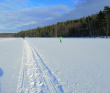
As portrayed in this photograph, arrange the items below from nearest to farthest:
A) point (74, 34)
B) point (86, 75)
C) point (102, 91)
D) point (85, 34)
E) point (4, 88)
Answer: point (102, 91) → point (4, 88) → point (86, 75) → point (85, 34) → point (74, 34)

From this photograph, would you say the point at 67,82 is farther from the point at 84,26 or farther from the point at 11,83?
the point at 84,26

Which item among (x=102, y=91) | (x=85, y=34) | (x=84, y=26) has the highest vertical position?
Answer: (x=84, y=26)

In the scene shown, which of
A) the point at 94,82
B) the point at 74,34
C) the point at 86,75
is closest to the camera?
the point at 94,82

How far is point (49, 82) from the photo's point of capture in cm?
325

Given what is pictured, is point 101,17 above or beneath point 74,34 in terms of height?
above

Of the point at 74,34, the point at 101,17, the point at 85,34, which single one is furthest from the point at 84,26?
the point at 101,17

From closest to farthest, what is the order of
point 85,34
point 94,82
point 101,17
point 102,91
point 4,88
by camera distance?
1. point 102,91
2. point 4,88
3. point 94,82
4. point 101,17
5. point 85,34

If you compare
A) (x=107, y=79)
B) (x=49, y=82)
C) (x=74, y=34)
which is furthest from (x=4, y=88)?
(x=74, y=34)

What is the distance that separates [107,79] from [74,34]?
211 ft

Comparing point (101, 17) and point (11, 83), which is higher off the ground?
point (101, 17)

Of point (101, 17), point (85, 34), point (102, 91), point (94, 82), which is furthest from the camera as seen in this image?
point (85, 34)

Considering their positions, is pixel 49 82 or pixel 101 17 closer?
pixel 49 82

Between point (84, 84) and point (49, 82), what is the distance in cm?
127

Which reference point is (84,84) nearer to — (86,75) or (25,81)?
(86,75)
